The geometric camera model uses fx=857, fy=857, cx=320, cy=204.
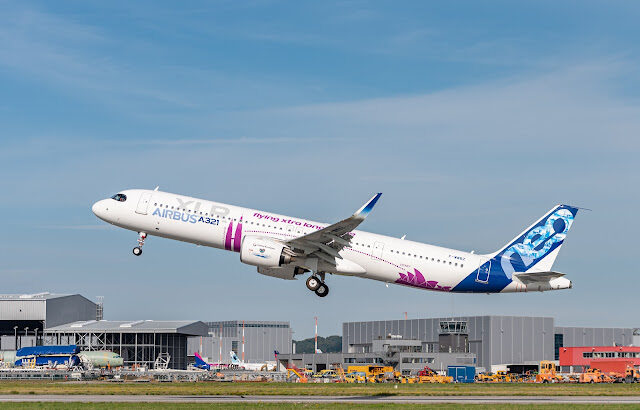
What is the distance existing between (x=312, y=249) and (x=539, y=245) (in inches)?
744

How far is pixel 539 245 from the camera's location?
68.6 metres

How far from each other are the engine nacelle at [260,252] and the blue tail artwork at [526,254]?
14345 millimetres

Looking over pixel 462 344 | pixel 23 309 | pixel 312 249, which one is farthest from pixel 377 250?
pixel 23 309

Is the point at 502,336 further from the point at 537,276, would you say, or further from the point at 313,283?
the point at 313,283

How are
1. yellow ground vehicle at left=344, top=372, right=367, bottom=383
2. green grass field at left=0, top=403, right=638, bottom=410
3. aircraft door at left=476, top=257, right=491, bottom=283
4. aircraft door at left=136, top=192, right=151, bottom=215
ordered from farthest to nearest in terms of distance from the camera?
yellow ground vehicle at left=344, top=372, right=367, bottom=383 < aircraft door at left=476, top=257, right=491, bottom=283 < aircraft door at left=136, top=192, right=151, bottom=215 < green grass field at left=0, top=403, right=638, bottom=410

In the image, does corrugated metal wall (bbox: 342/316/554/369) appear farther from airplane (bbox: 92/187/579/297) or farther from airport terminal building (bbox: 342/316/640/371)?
airplane (bbox: 92/187/579/297)

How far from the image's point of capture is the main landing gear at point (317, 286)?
64688mm

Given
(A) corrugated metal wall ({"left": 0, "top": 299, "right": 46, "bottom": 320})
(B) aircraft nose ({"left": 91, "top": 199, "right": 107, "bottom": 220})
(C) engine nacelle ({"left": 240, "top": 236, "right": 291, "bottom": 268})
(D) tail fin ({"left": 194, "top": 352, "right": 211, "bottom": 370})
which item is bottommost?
(D) tail fin ({"left": 194, "top": 352, "right": 211, "bottom": 370})

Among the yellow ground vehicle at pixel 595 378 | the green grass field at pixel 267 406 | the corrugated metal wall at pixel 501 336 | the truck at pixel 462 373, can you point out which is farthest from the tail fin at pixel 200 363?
the green grass field at pixel 267 406

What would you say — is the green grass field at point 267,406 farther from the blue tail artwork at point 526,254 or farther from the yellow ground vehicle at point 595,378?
the yellow ground vehicle at point 595,378

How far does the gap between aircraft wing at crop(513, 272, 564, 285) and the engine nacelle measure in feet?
61.1

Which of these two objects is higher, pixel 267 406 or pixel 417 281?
pixel 417 281

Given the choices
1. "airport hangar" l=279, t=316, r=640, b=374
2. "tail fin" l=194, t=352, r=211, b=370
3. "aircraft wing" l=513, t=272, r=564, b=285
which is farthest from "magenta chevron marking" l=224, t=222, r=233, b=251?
"tail fin" l=194, t=352, r=211, b=370

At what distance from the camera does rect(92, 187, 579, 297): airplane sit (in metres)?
63.0
